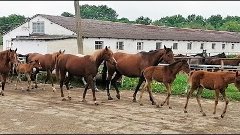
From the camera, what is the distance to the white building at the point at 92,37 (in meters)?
27.3

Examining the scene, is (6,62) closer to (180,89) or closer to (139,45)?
(180,89)

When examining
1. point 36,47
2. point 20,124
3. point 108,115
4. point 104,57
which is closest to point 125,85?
point 104,57

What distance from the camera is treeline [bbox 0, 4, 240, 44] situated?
251 ft

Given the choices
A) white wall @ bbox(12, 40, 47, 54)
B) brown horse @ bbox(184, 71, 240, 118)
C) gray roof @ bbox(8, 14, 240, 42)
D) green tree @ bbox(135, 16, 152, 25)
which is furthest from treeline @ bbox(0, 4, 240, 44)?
brown horse @ bbox(184, 71, 240, 118)

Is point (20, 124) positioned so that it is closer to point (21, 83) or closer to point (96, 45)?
A: point (21, 83)

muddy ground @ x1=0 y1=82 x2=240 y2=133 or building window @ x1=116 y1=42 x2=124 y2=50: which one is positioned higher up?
building window @ x1=116 y1=42 x2=124 y2=50

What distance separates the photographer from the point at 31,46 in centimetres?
2744

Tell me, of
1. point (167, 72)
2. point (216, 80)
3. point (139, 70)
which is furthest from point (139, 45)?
point (216, 80)

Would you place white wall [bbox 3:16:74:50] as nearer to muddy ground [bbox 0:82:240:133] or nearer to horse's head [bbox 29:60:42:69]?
horse's head [bbox 29:60:42:69]

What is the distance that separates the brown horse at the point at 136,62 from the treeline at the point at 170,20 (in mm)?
45714

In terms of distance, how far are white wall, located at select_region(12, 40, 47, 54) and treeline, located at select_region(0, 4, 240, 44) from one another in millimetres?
29162

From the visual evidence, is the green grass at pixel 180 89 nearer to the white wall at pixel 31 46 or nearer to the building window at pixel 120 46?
the white wall at pixel 31 46

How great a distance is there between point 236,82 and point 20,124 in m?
6.18

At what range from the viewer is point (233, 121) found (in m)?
9.84
